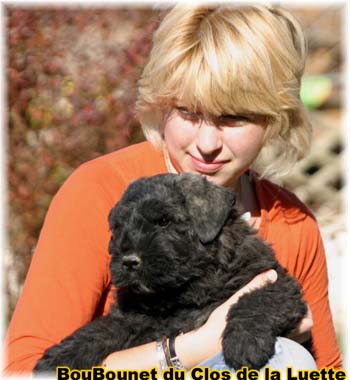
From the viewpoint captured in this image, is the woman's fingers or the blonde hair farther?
the blonde hair

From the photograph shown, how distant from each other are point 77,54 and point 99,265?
8.95ft

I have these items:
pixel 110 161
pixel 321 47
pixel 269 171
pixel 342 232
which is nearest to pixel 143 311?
pixel 110 161

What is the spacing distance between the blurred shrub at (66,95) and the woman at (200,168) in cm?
170

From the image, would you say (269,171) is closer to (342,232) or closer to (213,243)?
(213,243)

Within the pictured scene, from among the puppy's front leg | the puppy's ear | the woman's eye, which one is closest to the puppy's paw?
the puppy's front leg

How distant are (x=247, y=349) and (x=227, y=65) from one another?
1.42m

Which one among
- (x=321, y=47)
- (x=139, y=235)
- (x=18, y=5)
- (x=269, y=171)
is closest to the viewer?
(x=139, y=235)

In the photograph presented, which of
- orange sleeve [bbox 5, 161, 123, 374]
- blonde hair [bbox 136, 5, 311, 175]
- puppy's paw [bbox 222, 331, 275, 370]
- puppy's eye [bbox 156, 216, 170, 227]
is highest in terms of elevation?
blonde hair [bbox 136, 5, 311, 175]

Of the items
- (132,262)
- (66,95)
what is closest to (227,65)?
(132,262)

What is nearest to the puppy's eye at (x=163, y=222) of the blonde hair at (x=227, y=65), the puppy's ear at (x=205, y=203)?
the puppy's ear at (x=205, y=203)

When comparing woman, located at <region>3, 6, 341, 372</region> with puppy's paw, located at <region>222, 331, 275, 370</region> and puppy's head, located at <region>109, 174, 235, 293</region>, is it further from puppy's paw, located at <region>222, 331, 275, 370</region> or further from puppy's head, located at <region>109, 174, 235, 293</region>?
puppy's head, located at <region>109, 174, 235, 293</region>

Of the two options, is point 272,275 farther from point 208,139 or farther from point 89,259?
point 89,259

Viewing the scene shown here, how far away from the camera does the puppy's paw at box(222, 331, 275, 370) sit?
11.2ft

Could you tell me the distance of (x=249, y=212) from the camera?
428 centimetres
